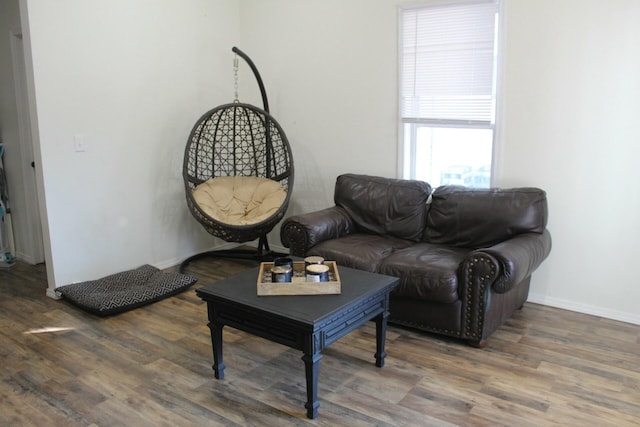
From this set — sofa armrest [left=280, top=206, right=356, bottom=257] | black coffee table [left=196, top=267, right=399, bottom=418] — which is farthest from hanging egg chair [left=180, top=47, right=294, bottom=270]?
black coffee table [left=196, top=267, right=399, bottom=418]

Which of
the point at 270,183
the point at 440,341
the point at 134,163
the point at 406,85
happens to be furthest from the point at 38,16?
the point at 440,341

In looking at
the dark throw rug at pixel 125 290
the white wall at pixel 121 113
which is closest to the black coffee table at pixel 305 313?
the dark throw rug at pixel 125 290

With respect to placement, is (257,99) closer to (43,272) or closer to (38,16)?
(38,16)

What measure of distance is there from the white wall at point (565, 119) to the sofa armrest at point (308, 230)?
69 cm

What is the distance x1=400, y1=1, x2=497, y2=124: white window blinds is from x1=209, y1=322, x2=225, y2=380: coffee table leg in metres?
2.25

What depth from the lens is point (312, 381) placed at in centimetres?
259

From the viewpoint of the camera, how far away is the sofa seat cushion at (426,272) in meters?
3.25

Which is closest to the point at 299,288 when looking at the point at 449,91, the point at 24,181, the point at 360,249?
the point at 360,249

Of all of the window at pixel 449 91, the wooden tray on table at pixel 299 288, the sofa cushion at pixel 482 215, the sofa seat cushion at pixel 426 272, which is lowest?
the sofa seat cushion at pixel 426 272

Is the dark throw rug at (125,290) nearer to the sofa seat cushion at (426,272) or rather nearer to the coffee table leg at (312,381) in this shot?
the sofa seat cushion at (426,272)

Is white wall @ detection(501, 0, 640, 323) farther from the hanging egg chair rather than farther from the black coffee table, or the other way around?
the hanging egg chair

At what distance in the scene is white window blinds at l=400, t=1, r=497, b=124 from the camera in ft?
12.8

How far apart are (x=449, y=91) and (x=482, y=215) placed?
0.96 metres

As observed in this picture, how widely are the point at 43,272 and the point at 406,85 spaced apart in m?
3.26
